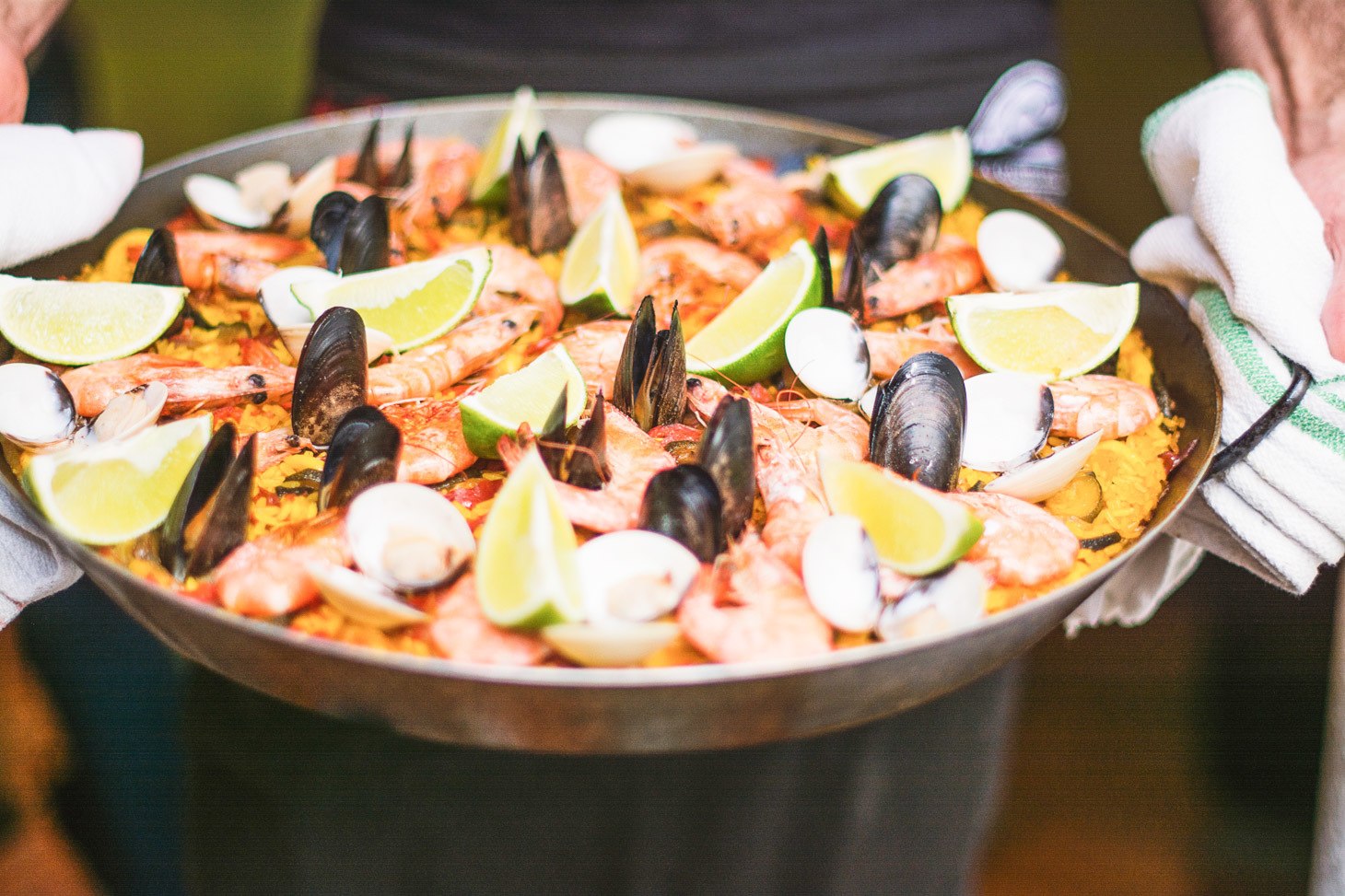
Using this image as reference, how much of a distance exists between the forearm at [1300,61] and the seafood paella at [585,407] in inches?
17.5

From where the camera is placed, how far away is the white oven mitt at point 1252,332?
1413 mm

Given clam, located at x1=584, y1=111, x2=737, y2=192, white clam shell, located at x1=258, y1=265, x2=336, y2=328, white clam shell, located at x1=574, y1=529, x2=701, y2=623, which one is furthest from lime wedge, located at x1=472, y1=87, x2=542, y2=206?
white clam shell, located at x1=574, y1=529, x2=701, y2=623

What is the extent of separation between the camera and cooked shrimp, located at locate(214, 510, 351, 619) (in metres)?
1.17

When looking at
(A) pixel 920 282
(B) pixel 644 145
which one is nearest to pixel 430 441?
(A) pixel 920 282

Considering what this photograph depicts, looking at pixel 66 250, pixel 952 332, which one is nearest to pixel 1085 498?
pixel 952 332

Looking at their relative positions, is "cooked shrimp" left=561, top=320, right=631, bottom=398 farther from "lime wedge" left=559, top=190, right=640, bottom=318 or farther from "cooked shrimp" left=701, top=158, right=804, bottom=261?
"cooked shrimp" left=701, top=158, right=804, bottom=261

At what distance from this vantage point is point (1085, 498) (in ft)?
4.76

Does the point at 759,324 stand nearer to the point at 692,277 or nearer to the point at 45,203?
the point at 692,277

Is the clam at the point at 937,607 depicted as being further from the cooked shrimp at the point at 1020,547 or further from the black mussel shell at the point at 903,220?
the black mussel shell at the point at 903,220

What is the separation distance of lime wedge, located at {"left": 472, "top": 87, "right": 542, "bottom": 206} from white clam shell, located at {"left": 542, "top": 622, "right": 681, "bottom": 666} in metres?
1.22

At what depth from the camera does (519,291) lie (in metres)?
1.80

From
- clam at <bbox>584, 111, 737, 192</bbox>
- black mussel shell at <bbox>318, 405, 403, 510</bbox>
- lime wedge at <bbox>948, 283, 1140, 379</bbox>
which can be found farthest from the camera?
clam at <bbox>584, 111, 737, 192</bbox>

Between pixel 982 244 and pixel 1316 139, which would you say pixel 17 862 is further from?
pixel 1316 139

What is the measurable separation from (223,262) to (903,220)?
1263 mm
